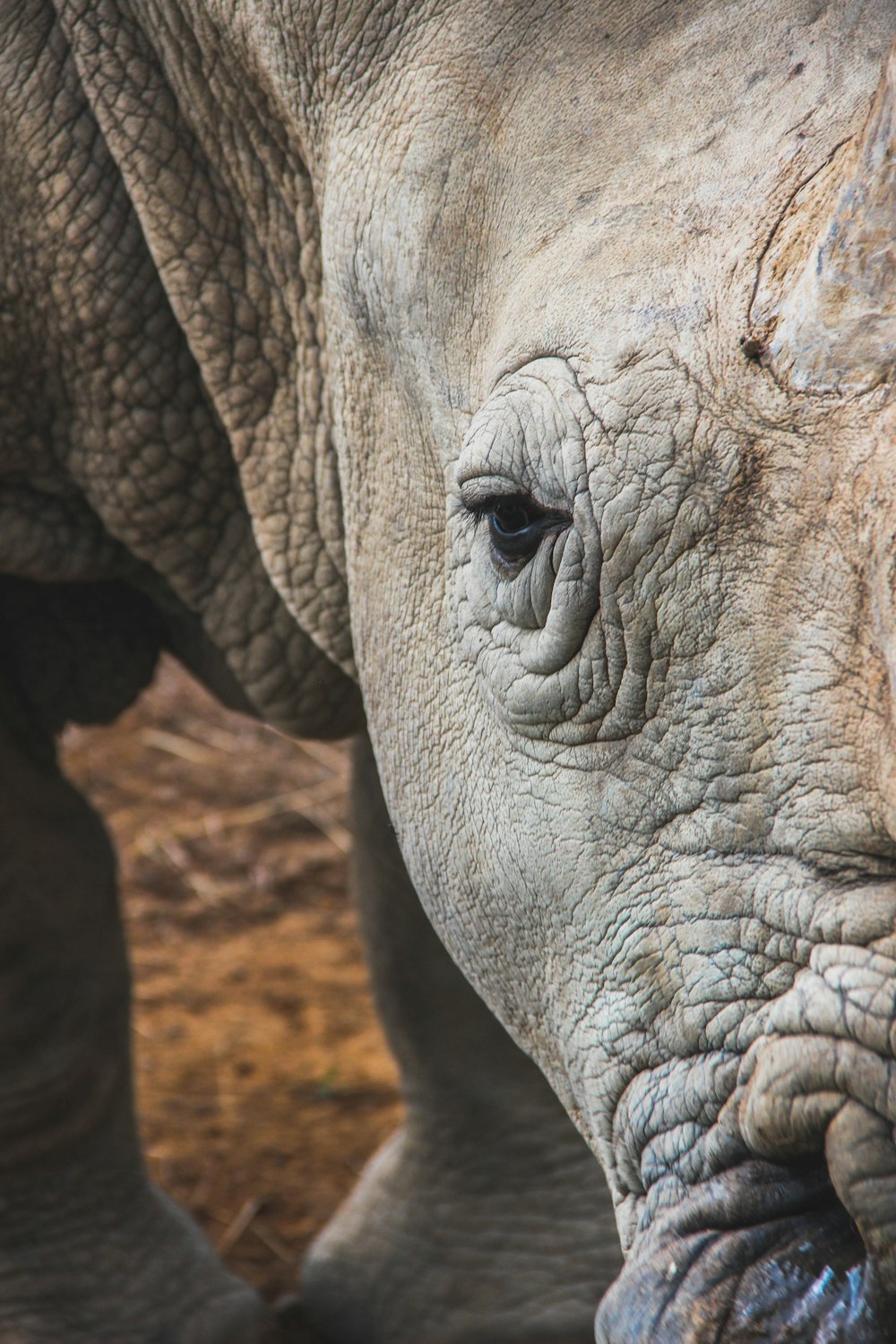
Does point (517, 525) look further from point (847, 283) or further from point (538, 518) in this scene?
point (847, 283)

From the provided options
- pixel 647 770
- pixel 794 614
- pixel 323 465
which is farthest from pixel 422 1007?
pixel 794 614

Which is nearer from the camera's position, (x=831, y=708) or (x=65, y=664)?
(x=831, y=708)

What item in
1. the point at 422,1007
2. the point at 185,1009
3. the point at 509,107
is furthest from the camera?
the point at 185,1009

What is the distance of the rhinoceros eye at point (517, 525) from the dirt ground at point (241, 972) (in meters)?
2.32

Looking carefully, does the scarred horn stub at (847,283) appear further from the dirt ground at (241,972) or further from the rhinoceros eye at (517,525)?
the dirt ground at (241,972)

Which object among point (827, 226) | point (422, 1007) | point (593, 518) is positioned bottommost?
point (422, 1007)

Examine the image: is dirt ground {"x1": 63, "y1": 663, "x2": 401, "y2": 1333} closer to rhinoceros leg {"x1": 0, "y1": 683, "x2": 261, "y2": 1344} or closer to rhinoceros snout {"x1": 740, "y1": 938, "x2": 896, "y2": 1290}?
rhinoceros leg {"x1": 0, "y1": 683, "x2": 261, "y2": 1344}

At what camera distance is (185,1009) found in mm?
4824

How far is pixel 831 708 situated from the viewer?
1.64m

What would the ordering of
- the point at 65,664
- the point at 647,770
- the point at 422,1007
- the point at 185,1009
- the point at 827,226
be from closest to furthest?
the point at 827,226
the point at 647,770
the point at 65,664
the point at 422,1007
the point at 185,1009

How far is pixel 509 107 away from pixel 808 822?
905mm

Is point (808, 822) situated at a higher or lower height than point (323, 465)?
lower

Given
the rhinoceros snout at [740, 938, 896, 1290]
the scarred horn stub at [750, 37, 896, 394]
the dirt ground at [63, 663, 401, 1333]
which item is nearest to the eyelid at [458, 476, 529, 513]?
the scarred horn stub at [750, 37, 896, 394]

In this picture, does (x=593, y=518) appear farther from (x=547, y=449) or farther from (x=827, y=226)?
→ (x=827, y=226)
